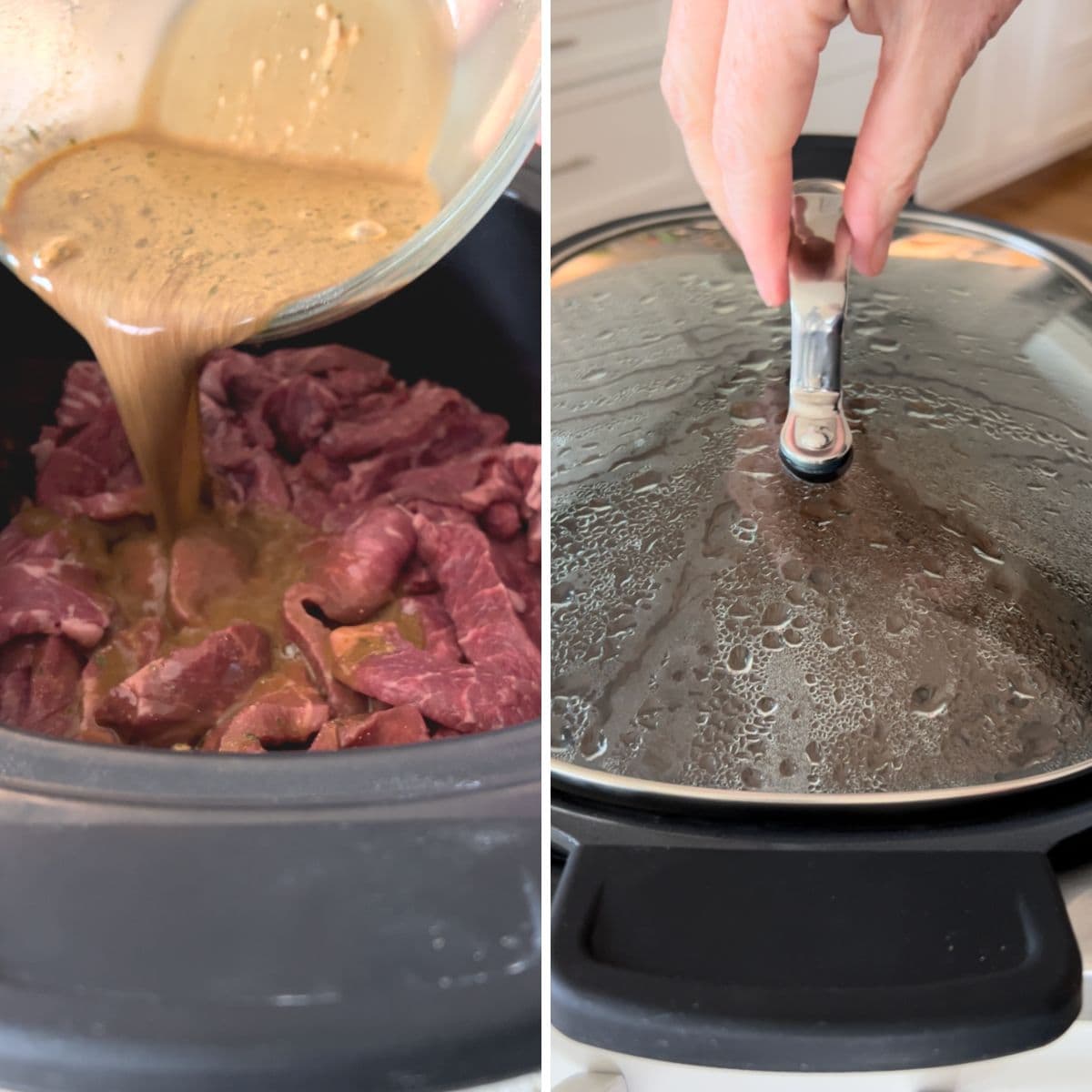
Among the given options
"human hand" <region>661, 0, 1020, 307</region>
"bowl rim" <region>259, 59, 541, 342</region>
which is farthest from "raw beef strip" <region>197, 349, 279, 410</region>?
"human hand" <region>661, 0, 1020, 307</region>

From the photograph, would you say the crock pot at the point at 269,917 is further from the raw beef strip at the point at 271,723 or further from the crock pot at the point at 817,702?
the raw beef strip at the point at 271,723

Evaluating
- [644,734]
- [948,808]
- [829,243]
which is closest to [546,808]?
[644,734]

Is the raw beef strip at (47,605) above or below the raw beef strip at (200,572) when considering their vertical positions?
above

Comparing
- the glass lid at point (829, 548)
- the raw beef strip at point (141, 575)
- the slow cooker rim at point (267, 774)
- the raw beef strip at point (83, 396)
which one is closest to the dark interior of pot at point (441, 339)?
the raw beef strip at point (83, 396)

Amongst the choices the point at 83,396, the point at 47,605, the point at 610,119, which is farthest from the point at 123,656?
the point at 610,119

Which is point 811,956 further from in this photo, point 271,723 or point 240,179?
point 240,179

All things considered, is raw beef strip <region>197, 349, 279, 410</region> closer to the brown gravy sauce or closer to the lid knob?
the brown gravy sauce

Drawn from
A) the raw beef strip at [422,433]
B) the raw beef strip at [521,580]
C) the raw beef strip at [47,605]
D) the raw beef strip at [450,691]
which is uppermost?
the raw beef strip at [47,605]
